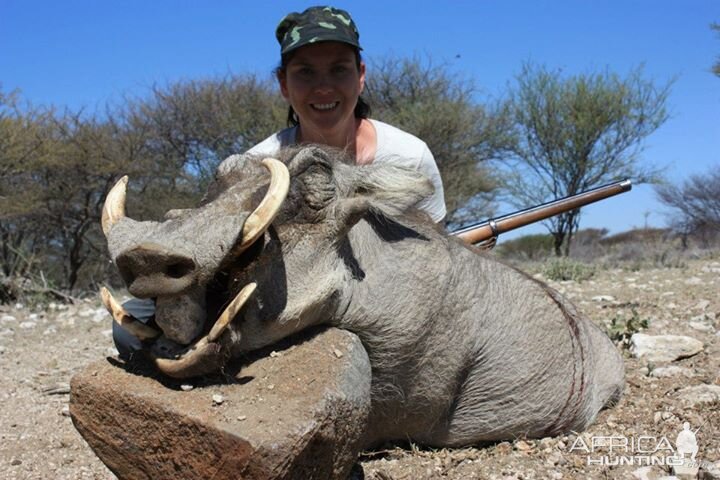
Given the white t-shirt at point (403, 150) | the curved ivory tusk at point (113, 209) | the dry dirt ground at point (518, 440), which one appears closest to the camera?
the curved ivory tusk at point (113, 209)

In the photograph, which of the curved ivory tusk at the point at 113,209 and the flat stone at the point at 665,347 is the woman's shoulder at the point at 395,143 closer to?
the flat stone at the point at 665,347

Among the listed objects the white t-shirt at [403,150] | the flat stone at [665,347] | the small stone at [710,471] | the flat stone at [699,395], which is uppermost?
→ the white t-shirt at [403,150]

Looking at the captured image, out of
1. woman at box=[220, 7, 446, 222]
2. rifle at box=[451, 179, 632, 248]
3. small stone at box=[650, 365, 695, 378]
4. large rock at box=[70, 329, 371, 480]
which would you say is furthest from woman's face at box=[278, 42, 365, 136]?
small stone at box=[650, 365, 695, 378]

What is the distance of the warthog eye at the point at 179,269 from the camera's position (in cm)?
216

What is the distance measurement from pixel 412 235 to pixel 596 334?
1.42 meters

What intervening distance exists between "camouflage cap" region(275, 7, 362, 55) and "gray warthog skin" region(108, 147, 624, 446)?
979 mm

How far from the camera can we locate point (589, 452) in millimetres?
3279

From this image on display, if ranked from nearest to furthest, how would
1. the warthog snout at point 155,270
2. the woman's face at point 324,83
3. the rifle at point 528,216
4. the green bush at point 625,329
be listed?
the warthog snout at point 155,270 → the woman's face at point 324,83 → the green bush at point 625,329 → the rifle at point 528,216

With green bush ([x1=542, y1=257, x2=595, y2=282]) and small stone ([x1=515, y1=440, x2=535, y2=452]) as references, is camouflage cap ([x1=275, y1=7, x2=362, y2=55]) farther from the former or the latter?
green bush ([x1=542, y1=257, x2=595, y2=282])

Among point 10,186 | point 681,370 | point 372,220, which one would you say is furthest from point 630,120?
point 372,220

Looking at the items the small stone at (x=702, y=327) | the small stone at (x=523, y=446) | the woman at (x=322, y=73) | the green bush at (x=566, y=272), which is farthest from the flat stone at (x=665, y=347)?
the green bush at (x=566, y=272)

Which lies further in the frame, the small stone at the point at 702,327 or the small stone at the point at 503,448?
the small stone at the point at 702,327

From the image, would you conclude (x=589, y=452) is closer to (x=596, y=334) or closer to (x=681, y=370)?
(x=596, y=334)

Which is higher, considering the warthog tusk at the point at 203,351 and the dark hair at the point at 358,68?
the dark hair at the point at 358,68
